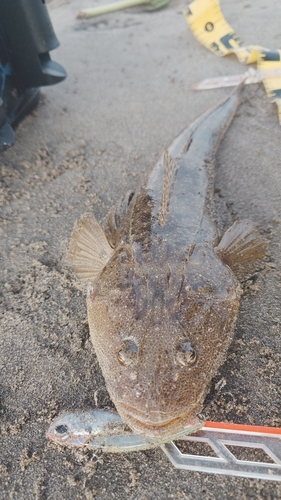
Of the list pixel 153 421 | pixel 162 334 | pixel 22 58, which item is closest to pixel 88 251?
pixel 162 334

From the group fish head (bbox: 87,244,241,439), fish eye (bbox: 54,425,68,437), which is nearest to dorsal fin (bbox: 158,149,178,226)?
fish head (bbox: 87,244,241,439)

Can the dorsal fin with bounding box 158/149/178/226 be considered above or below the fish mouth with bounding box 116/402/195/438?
above

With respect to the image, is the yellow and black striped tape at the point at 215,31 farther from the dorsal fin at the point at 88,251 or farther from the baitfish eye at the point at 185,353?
the baitfish eye at the point at 185,353

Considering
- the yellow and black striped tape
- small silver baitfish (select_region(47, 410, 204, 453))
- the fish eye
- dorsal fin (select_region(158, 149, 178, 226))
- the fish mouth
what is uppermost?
the yellow and black striped tape

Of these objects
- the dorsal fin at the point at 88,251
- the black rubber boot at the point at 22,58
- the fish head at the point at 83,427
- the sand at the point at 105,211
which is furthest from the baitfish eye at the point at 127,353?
the black rubber boot at the point at 22,58

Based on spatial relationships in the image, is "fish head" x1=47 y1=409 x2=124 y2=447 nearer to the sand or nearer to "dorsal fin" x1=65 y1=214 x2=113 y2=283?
the sand

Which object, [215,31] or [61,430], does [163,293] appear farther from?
[215,31]

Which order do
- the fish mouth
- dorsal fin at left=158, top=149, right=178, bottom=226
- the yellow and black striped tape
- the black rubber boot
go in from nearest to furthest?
the fish mouth
dorsal fin at left=158, top=149, right=178, bottom=226
the black rubber boot
the yellow and black striped tape

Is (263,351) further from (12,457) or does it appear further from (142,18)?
(142,18)
